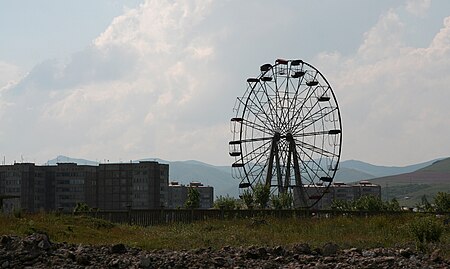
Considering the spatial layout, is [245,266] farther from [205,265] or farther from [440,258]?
[440,258]

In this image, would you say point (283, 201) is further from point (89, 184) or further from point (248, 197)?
point (89, 184)

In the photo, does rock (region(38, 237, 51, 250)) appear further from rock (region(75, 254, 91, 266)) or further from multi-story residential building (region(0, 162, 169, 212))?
multi-story residential building (region(0, 162, 169, 212))

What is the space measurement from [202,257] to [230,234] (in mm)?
8617

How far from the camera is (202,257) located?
1797cm

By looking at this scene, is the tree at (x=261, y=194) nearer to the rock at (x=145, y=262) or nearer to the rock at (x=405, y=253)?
the rock at (x=405, y=253)

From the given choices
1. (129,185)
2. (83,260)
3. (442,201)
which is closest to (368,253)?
(83,260)

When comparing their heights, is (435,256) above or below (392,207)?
below

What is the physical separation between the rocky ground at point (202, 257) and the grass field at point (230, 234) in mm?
1802

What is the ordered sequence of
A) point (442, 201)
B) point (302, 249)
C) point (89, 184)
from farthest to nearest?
point (89, 184) < point (442, 201) < point (302, 249)

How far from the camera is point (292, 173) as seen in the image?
67.6 m

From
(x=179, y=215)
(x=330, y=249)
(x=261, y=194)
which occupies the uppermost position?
(x=261, y=194)

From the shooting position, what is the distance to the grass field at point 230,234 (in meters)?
22.5

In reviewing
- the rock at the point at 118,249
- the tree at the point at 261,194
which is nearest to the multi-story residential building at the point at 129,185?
the tree at the point at 261,194

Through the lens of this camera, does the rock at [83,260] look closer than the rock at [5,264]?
No
